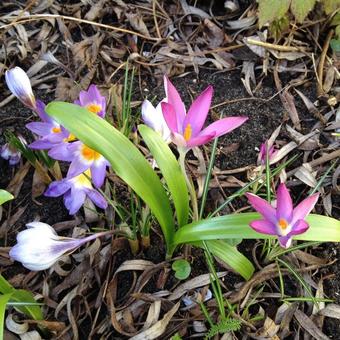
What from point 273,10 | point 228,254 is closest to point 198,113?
point 228,254

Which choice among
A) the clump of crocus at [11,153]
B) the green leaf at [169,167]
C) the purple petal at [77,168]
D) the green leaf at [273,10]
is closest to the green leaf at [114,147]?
the green leaf at [169,167]

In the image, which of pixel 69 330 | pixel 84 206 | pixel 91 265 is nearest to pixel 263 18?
pixel 84 206

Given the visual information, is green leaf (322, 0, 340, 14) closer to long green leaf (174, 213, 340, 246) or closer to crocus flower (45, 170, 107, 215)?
long green leaf (174, 213, 340, 246)

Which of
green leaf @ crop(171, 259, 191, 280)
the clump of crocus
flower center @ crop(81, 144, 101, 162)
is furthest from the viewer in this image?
the clump of crocus

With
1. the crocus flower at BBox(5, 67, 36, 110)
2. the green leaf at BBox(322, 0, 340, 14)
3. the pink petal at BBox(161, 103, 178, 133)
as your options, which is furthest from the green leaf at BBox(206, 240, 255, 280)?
the green leaf at BBox(322, 0, 340, 14)

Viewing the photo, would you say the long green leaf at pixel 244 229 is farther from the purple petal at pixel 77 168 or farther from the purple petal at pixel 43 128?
the purple petal at pixel 43 128

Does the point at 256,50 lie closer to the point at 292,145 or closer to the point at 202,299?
the point at 292,145
